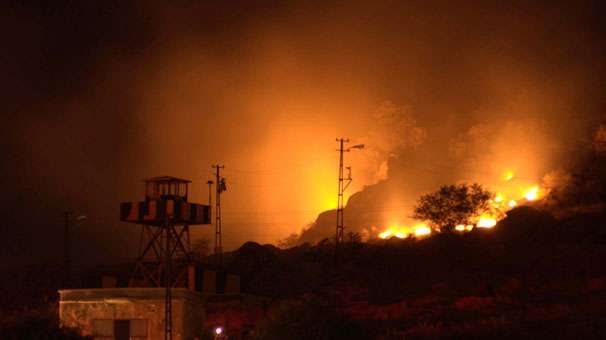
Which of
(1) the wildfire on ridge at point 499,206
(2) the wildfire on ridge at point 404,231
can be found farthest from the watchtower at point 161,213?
(2) the wildfire on ridge at point 404,231

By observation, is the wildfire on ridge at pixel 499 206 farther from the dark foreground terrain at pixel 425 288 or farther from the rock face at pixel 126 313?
the rock face at pixel 126 313

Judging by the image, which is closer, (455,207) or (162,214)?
(162,214)

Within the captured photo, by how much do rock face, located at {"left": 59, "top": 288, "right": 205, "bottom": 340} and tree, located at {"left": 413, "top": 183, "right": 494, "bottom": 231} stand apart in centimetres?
4234

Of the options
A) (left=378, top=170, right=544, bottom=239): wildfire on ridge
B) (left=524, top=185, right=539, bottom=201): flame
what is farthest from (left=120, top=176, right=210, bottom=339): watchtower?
(left=524, top=185, right=539, bottom=201): flame

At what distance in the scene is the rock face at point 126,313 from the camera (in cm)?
3081

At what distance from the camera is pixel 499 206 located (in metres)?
72.9

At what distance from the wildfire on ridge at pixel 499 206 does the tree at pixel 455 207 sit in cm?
63

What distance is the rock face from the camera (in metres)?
30.8

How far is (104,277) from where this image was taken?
35.2m

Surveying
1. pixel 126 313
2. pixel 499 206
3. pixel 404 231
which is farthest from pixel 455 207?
pixel 126 313

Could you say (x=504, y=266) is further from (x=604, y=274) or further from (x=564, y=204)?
(x=564, y=204)

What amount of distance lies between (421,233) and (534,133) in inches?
1004

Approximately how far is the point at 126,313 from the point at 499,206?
51.0 m

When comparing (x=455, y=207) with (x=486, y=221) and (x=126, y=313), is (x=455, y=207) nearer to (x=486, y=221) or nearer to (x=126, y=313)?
(x=486, y=221)
